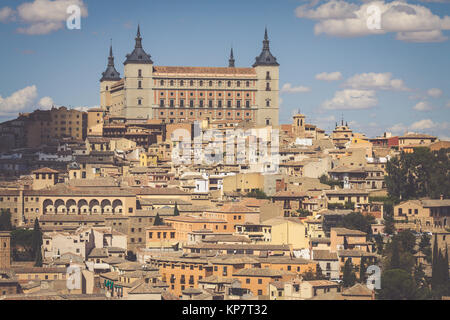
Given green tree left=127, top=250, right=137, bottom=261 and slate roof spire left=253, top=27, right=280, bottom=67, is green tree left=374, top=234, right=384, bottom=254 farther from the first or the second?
slate roof spire left=253, top=27, right=280, bottom=67

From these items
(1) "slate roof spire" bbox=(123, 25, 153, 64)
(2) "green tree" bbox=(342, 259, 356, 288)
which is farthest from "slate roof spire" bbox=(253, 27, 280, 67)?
(2) "green tree" bbox=(342, 259, 356, 288)

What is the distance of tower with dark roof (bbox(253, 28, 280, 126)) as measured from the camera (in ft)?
219

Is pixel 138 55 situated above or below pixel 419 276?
above

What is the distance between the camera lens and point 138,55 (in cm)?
6569

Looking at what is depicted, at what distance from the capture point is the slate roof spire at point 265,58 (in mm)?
67812

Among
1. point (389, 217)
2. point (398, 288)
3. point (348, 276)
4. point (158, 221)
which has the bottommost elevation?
point (398, 288)

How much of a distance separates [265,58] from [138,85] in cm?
1005

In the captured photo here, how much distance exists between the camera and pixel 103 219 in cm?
3638

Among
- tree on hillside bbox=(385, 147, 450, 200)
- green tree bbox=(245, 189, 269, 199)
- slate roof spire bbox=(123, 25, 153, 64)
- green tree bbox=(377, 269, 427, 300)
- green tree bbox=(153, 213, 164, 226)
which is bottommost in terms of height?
green tree bbox=(377, 269, 427, 300)

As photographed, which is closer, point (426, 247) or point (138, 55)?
point (426, 247)

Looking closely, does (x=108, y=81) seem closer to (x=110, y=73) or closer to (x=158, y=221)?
(x=110, y=73)

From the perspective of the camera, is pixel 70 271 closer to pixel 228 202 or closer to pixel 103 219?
pixel 103 219

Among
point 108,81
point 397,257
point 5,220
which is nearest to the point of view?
point 397,257

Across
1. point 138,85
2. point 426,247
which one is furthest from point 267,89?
point 426,247
